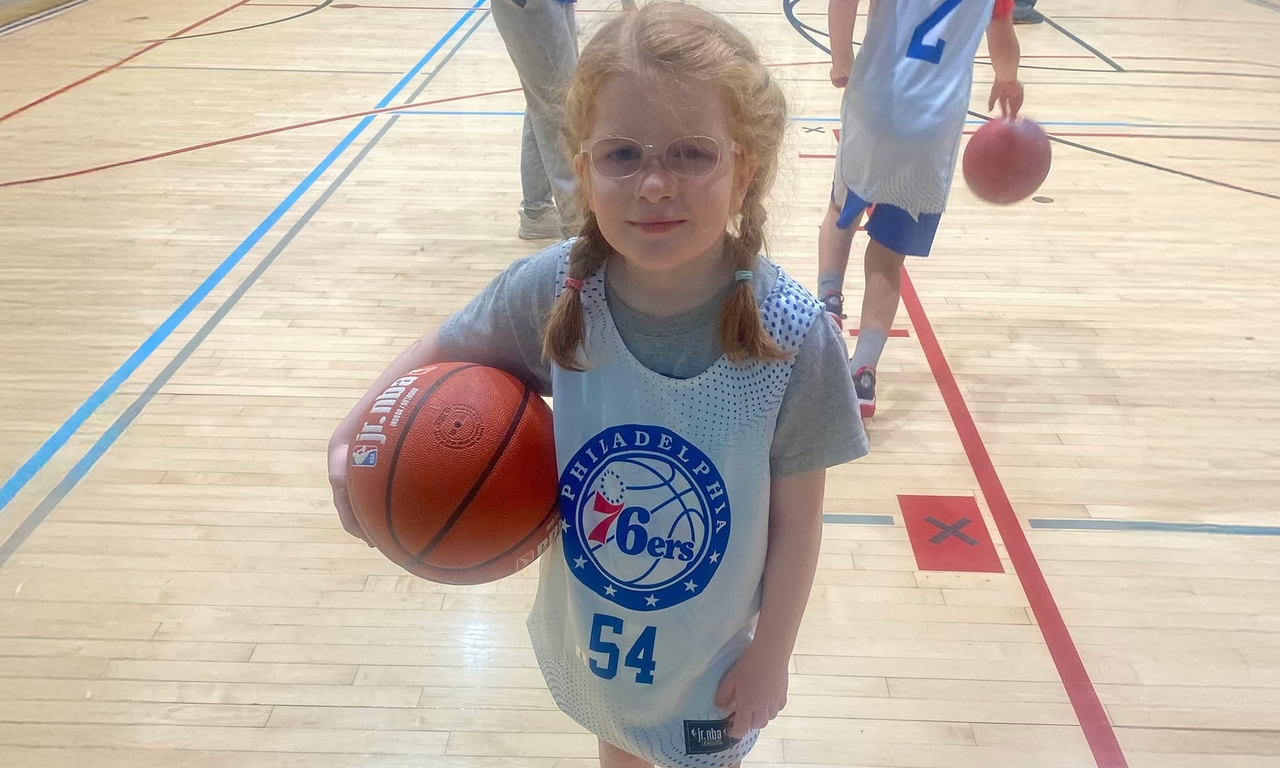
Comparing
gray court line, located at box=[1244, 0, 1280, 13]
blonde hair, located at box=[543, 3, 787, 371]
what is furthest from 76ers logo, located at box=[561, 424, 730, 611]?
gray court line, located at box=[1244, 0, 1280, 13]

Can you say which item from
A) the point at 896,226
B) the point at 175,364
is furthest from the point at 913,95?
the point at 175,364

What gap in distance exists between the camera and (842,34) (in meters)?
2.47

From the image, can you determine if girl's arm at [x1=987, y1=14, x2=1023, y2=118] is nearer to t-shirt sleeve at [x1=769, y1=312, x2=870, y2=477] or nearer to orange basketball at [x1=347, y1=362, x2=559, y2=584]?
t-shirt sleeve at [x1=769, y1=312, x2=870, y2=477]

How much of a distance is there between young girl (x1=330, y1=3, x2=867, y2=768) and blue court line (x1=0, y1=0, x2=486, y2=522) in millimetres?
1813

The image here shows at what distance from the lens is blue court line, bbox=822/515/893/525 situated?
2268 millimetres

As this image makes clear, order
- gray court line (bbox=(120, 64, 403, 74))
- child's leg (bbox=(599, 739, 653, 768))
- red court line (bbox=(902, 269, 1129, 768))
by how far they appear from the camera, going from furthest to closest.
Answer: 1. gray court line (bbox=(120, 64, 403, 74))
2. red court line (bbox=(902, 269, 1129, 768))
3. child's leg (bbox=(599, 739, 653, 768))

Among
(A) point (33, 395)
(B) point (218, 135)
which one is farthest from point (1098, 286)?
(B) point (218, 135)

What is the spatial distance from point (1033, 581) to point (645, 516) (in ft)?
Result: 4.81

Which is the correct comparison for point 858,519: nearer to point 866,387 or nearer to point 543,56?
point 866,387

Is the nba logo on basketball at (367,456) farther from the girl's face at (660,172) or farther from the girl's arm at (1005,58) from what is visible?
the girl's arm at (1005,58)

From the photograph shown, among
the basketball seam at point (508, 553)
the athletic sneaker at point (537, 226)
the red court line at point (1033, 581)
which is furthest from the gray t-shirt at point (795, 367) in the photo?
the athletic sneaker at point (537, 226)

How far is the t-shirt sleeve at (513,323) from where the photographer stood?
1053 millimetres

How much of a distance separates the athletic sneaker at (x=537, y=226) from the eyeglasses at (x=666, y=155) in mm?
3007

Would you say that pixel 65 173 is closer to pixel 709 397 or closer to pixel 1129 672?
pixel 709 397
